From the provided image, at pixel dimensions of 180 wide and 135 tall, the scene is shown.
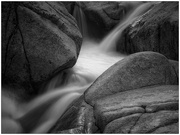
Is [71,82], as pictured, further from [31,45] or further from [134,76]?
[134,76]

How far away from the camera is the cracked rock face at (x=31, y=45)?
631cm

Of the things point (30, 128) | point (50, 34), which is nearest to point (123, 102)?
point (30, 128)

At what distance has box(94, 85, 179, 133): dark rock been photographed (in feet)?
13.4

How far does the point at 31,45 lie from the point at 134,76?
3046mm

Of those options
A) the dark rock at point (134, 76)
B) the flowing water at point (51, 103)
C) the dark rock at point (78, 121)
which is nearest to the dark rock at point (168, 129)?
the dark rock at point (78, 121)

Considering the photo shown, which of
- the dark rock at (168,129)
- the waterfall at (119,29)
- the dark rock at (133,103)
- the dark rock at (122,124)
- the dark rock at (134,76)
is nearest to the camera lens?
the dark rock at (168,129)

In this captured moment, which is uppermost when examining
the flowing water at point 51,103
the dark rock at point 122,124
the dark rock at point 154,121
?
the dark rock at point 154,121

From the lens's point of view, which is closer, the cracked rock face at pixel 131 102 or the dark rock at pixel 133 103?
the cracked rock face at pixel 131 102

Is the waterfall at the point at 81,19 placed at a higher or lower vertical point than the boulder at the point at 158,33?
lower

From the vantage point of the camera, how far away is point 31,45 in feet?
20.8

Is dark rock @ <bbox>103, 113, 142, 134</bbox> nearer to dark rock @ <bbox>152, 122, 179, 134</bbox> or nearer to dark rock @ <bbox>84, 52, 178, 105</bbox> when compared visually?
dark rock @ <bbox>152, 122, 179, 134</bbox>

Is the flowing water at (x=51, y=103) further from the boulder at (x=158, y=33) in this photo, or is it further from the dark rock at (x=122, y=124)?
Answer: the dark rock at (x=122, y=124)

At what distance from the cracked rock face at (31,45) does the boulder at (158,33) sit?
405 cm

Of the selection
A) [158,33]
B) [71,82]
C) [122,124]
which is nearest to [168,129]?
[122,124]
